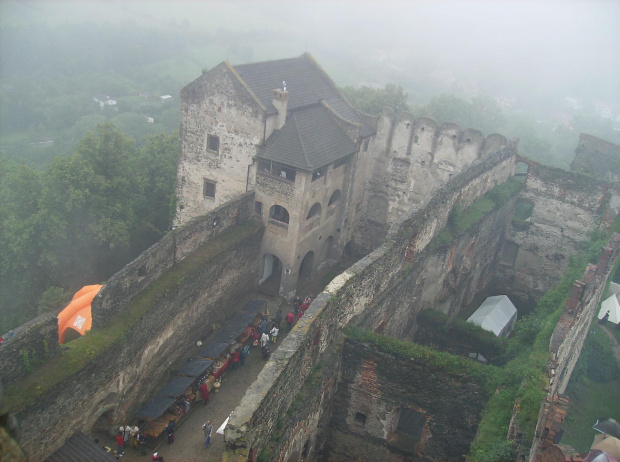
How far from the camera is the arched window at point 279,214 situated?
2511 centimetres

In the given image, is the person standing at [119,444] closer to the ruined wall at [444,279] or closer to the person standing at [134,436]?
Result: the person standing at [134,436]

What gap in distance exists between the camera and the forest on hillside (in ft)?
92.5

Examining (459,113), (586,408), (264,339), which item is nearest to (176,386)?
(264,339)

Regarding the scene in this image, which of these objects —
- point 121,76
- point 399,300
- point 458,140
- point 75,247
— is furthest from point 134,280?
point 121,76

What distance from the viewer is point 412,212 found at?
18.6m

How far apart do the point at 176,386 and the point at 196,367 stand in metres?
1.09

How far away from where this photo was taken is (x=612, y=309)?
89.7ft

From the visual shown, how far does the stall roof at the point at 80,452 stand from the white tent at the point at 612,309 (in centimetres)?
2328

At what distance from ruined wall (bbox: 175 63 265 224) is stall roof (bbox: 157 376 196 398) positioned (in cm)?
961

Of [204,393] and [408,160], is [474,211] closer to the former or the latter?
[408,160]

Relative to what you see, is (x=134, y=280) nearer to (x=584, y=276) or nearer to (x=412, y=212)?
(x=412, y=212)

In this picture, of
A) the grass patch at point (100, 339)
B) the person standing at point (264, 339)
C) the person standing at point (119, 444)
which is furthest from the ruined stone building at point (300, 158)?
the person standing at point (119, 444)

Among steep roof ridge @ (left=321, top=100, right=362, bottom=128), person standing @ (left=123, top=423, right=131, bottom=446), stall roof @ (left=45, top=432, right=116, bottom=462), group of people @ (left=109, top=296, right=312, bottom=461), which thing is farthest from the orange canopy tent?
steep roof ridge @ (left=321, top=100, right=362, bottom=128)

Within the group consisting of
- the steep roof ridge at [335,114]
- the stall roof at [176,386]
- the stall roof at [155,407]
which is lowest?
the stall roof at [155,407]
